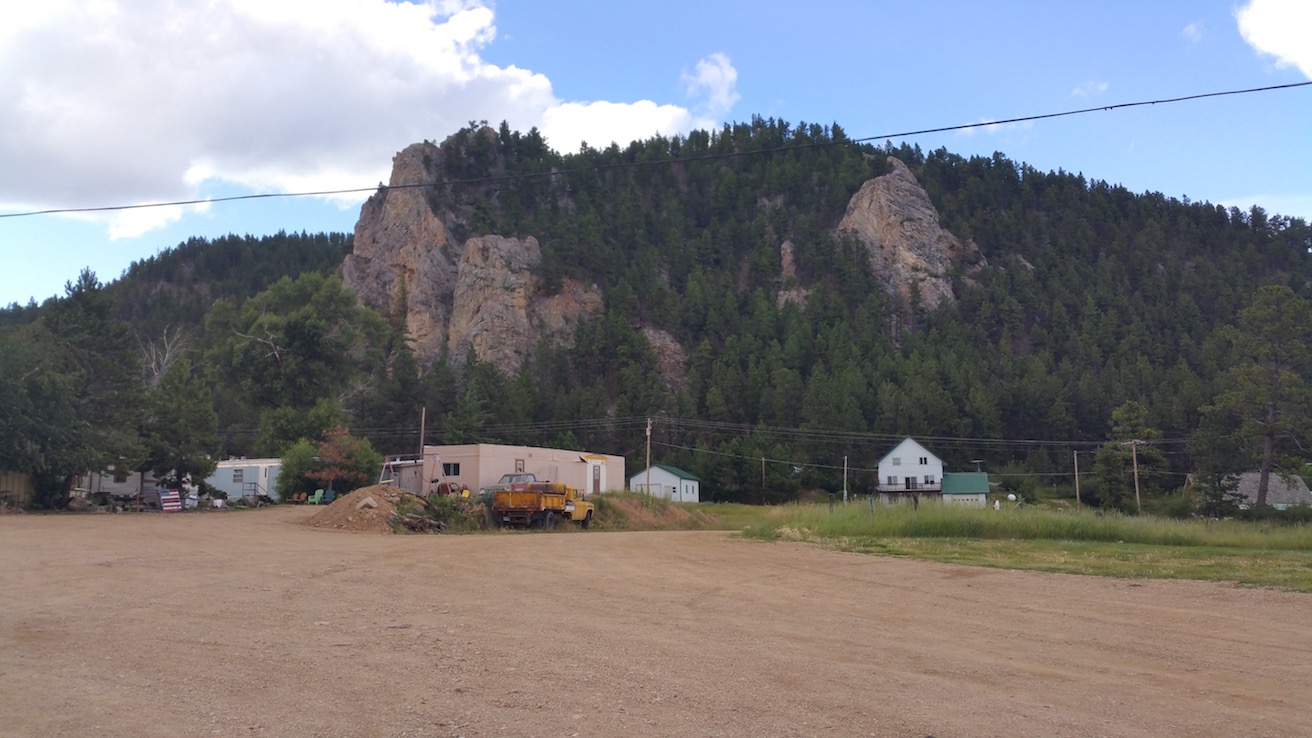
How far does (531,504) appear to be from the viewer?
32250 millimetres

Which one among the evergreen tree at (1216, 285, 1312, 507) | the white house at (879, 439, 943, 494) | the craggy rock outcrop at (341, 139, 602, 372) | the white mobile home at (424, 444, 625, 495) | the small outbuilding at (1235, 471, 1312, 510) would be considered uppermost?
the craggy rock outcrop at (341, 139, 602, 372)

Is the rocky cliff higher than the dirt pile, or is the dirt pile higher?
the rocky cliff

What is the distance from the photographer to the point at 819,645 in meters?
9.47

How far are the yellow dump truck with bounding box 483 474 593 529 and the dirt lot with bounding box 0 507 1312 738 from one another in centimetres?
1544

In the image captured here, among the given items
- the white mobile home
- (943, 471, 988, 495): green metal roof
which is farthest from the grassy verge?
(943, 471, 988, 495): green metal roof

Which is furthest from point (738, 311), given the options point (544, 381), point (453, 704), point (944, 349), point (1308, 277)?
point (453, 704)

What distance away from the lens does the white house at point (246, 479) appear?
178ft

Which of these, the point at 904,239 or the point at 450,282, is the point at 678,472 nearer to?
the point at 450,282

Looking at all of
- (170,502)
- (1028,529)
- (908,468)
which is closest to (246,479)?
(170,502)

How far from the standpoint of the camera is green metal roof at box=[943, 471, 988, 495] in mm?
76812

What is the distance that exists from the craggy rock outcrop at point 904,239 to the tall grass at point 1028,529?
90.7 meters

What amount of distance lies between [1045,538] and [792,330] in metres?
79.5

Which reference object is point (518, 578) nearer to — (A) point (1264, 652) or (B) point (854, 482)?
(A) point (1264, 652)

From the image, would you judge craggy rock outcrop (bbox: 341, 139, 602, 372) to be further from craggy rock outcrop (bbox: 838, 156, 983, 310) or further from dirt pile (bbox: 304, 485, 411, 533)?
dirt pile (bbox: 304, 485, 411, 533)
